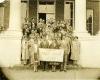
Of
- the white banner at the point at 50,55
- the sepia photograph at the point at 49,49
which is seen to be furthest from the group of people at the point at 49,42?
the white banner at the point at 50,55

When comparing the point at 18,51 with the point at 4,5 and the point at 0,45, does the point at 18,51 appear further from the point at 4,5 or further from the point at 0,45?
the point at 4,5

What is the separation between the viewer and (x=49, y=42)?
20.3 meters

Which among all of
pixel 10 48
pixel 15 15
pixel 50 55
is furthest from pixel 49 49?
pixel 15 15

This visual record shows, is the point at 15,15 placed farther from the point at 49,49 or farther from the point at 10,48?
the point at 49,49

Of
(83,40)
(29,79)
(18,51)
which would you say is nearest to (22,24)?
(18,51)

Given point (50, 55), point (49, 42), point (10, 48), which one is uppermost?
point (49, 42)

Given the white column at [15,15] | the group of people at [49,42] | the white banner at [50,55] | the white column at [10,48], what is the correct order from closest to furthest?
the white banner at [50,55], the group of people at [49,42], the white column at [10,48], the white column at [15,15]

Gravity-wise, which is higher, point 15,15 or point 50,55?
point 15,15

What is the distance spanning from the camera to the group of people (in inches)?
790

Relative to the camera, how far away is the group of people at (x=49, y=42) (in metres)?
20.1

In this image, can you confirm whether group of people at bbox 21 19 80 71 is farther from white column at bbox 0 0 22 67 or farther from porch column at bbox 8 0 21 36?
porch column at bbox 8 0 21 36

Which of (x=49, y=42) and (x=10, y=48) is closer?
(x=49, y=42)

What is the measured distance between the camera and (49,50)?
20047mm

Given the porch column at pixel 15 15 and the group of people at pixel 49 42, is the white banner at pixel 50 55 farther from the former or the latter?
the porch column at pixel 15 15
